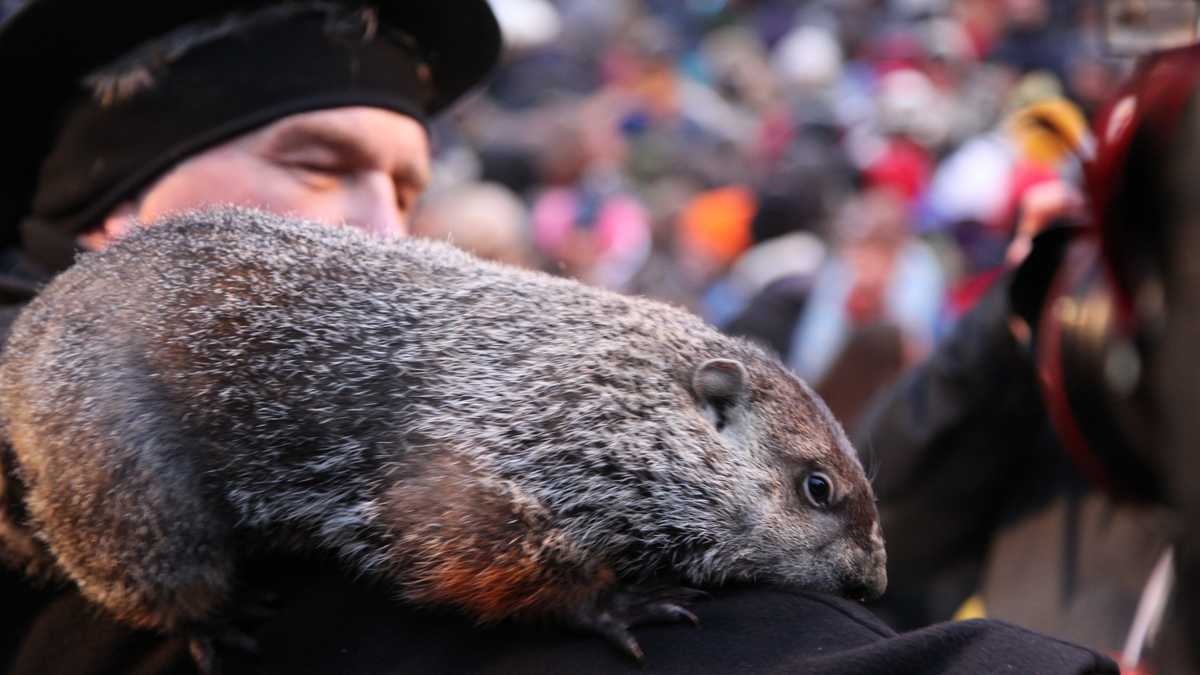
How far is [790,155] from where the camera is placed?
40.0 ft

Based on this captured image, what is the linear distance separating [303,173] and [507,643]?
144 cm

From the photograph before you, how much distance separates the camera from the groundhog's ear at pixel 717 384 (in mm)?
2201

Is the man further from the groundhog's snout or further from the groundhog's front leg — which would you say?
the groundhog's snout

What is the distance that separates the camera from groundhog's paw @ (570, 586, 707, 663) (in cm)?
192

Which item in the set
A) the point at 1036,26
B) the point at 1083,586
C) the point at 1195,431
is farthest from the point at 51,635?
the point at 1036,26

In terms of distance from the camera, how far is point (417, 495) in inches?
77.9

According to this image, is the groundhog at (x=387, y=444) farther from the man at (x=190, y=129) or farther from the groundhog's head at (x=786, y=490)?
the man at (x=190, y=129)

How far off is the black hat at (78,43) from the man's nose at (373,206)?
252mm

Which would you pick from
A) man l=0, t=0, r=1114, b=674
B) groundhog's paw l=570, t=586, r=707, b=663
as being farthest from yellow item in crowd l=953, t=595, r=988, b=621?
man l=0, t=0, r=1114, b=674

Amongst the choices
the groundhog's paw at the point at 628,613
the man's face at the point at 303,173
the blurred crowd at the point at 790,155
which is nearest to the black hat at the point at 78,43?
the man's face at the point at 303,173

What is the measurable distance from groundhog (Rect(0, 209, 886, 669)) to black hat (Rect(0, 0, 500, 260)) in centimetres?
95

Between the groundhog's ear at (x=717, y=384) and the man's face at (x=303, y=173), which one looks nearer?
the groundhog's ear at (x=717, y=384)

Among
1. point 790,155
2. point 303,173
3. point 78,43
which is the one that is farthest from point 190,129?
point 790,155

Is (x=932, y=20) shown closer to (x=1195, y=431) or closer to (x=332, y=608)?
(x=1195, y=431)
